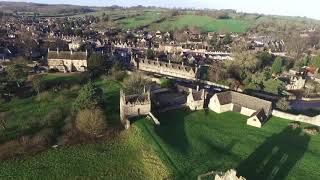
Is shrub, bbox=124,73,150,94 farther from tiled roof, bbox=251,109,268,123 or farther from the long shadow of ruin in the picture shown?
the long shadow of ruin

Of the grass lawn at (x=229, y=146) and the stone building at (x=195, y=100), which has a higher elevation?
the stone building at (x=195, y=100)

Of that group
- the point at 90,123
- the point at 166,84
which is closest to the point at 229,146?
the point at 90,123

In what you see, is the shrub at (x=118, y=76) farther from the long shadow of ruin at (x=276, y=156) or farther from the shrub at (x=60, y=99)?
the long shadow of ruin at (x=276, y=156)

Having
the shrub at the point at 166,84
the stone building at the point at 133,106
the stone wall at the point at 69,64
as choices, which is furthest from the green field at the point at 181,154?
the stone wall at the point at 69,64

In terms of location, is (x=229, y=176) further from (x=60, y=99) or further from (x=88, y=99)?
(x=60, y=99)

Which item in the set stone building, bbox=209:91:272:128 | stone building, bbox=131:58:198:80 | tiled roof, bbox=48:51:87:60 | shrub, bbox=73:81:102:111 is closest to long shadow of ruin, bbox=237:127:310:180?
stone building, bbox=209:91:272:128

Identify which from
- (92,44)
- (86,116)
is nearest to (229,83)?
(86,116)

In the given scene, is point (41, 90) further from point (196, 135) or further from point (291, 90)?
point (291, 90)
